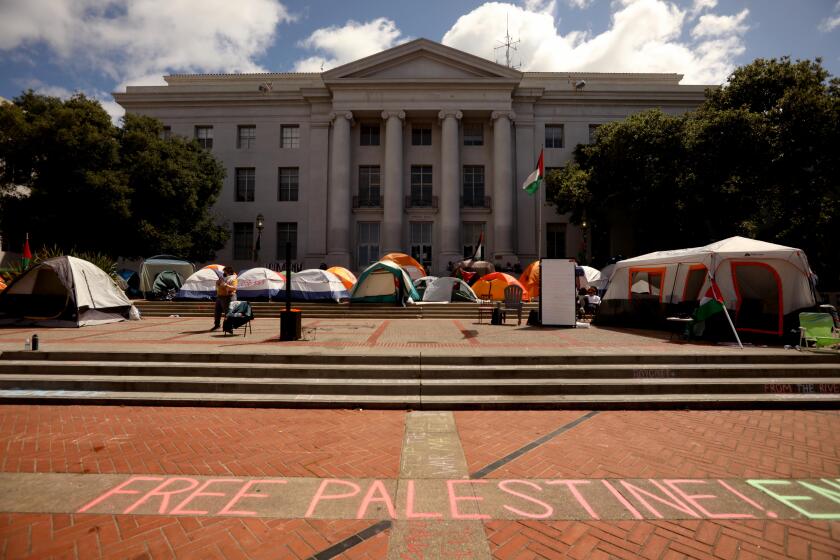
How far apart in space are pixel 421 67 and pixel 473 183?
9958mm

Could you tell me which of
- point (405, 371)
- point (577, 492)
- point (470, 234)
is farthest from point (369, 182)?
point (577, 492)

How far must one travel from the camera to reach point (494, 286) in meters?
21.0

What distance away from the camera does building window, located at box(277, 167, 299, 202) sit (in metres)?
33.6

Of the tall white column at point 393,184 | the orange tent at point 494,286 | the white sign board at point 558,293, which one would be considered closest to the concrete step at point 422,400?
the white sign board at point 558,293

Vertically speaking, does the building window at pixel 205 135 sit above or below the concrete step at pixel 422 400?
above

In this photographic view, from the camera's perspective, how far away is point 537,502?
3488 millimetres

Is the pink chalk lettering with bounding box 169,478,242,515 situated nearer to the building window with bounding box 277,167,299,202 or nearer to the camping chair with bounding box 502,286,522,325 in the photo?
the camping chair with bounding box 502,286,522,325

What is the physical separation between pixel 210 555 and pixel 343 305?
49.3ft

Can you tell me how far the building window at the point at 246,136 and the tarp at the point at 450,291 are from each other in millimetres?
23313

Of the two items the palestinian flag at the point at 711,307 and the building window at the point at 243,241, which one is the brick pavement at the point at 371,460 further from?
the building window at the point at 243,241

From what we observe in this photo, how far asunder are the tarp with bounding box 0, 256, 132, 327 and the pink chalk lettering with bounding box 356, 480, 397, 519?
1324cm

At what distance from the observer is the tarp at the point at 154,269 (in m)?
20.8

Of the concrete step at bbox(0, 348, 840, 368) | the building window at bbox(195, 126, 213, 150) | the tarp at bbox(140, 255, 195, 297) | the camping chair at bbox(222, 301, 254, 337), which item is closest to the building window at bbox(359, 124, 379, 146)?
the building window at bbox(195, 126, 213, 150)

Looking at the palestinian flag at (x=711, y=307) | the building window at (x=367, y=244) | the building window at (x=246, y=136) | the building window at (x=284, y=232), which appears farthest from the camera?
the building window at (x=246, y=136)
